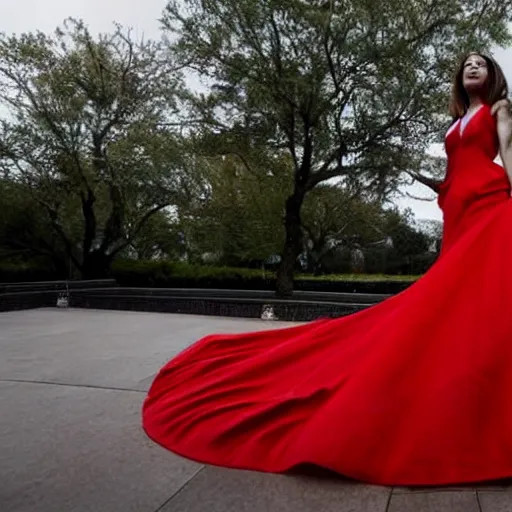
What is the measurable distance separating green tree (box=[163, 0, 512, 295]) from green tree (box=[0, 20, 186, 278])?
7.26 feet

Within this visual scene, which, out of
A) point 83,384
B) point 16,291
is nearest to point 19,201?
point 16,291

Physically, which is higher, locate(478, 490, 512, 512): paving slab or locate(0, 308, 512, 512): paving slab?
locate(478, 490, 512, 512): paving slab

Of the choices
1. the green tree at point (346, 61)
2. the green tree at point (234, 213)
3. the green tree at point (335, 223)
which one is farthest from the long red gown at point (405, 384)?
the green tree at point (335, 223)

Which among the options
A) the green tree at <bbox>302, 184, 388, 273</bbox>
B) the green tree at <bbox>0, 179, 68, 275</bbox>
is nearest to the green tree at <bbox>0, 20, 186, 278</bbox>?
the green tree at <bbox>0, 179, 68, 275</bbox>

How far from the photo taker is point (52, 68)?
11992mm

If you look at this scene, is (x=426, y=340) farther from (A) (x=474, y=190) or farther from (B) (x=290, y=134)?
(B) (x=290, y=134)

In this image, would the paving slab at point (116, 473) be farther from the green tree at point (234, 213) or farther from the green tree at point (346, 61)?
the green tree at point (234, 213)

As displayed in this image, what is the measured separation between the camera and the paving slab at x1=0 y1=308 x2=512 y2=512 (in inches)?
66.6

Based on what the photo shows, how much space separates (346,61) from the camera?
9102mm

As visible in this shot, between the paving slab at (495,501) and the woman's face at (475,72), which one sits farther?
the woman's face at (475,72)

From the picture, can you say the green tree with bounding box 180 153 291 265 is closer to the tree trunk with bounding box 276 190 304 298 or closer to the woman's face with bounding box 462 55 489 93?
the tree trunk with bounding box 276 190 304 298

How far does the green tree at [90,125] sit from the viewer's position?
38.5ft

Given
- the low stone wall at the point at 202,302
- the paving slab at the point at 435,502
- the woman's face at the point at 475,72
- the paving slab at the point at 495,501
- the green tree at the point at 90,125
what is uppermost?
the green tree at the point at 90,125

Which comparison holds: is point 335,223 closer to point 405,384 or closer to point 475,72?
point 475,72
